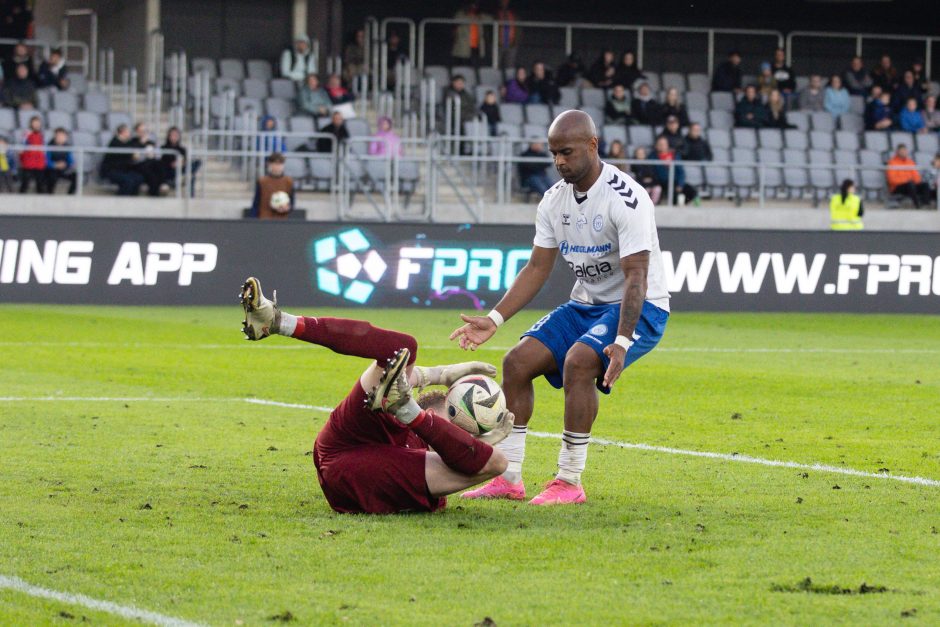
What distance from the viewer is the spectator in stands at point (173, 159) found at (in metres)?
25.7

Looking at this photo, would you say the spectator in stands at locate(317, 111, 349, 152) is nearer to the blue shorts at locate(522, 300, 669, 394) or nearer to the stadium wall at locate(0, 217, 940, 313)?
the stadium wall at locate(0, 217, 940, 313)

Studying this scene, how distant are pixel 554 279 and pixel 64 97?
1121cm

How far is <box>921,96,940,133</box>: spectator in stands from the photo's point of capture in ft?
107

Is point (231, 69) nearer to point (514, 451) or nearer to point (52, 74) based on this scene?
point (52, 74)

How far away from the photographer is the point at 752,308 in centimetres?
2148

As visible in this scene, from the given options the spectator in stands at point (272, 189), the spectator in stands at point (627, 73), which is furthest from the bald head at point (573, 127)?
the spectator in stands at point (627, 73)

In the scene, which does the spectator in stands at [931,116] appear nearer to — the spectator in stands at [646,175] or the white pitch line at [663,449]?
the spectator in stands at [646,175]

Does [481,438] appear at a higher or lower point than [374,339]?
lower

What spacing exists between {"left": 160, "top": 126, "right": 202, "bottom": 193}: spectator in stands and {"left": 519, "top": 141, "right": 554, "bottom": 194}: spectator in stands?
18.6ft

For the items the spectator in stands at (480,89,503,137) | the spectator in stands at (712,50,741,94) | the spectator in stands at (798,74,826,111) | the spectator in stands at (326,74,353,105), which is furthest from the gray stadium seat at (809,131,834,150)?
the spectator in stands at (326,74,353,105)

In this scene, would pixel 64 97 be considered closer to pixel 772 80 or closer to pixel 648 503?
pixel 772 80

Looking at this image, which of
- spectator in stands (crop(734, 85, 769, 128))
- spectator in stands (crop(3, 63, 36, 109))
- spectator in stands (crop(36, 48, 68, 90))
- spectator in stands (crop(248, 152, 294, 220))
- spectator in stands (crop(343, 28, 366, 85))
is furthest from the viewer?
spectator in stands (crop(343, 28, 366, 85))

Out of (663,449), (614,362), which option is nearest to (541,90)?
(663,449)

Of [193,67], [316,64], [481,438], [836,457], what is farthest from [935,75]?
[481,438]
